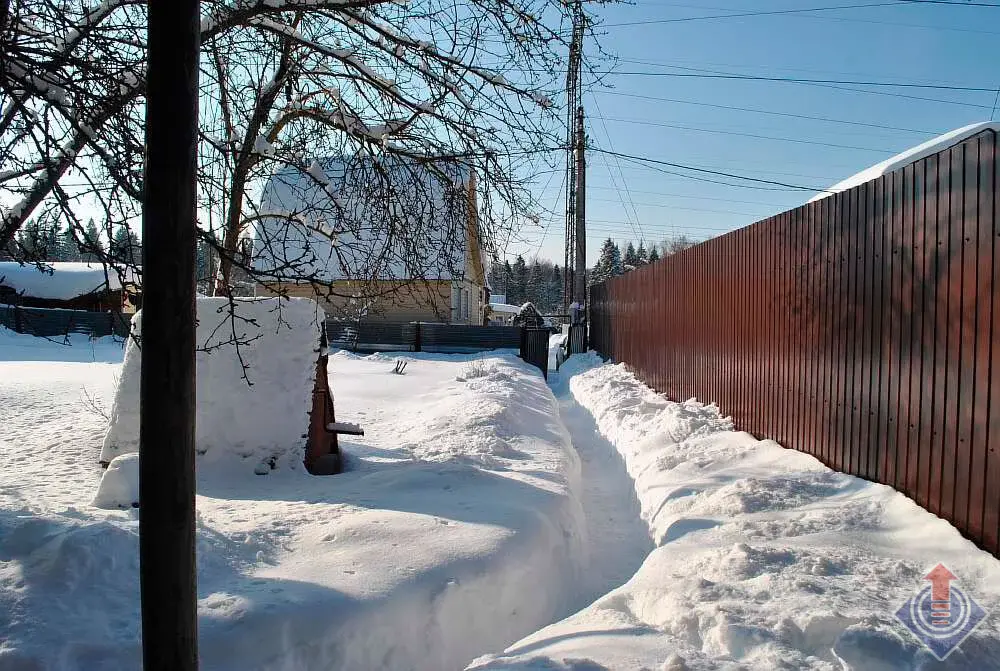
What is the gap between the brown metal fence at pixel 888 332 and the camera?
11.1 feet

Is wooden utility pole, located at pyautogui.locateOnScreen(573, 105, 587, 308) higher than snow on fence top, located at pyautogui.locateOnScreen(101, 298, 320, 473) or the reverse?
higher

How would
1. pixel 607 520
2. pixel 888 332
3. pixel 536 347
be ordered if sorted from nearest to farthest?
pixel 888 332 < pixel 607 520 < pixel 536 347

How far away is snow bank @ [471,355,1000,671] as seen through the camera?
2.50 m

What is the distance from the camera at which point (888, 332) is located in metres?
4.30

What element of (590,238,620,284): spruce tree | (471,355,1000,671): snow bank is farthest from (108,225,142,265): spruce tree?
(590,238,620,284): spruce tree

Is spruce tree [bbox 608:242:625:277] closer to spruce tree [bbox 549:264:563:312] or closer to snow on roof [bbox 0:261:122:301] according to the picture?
spruce tree [bbox 549:264:563:312]

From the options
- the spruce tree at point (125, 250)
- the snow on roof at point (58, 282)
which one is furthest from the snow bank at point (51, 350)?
the spruce tree at point (125, 250)

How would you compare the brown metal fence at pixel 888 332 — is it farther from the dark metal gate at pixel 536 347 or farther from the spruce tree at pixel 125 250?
the dark metal gate at pixel 536 347

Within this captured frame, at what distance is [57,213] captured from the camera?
2889 millimetres

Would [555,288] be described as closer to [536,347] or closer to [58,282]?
[58,282]
